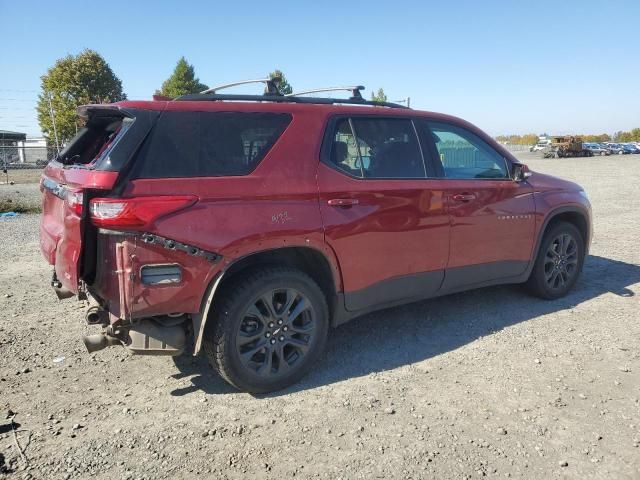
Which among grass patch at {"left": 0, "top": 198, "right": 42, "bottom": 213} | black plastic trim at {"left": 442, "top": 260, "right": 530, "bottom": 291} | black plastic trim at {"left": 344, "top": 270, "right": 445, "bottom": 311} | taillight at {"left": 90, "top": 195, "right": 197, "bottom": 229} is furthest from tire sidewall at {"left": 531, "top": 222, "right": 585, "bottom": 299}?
grass patch at {"left": 0, "top": 198, "right": 42, "bottom": 213}

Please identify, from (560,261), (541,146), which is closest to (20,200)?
(560,261)

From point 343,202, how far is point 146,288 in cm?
143

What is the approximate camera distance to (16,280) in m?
5.78

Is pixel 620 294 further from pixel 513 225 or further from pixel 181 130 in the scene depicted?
pixel 181 130

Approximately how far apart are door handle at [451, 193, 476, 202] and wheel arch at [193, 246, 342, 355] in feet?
4.31

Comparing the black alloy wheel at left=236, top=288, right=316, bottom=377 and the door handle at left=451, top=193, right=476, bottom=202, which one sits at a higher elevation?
the door handle at left=451, top=193, right=476, bottom=202


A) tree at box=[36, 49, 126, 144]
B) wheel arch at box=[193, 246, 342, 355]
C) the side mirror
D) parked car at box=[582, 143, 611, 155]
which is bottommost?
wheel arch at box=[193, 246, 342, 355]

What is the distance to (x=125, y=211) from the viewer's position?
2730 mm

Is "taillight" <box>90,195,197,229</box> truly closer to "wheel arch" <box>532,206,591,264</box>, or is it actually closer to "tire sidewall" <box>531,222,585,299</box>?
"wheel arch" <box>532,206,591,264</box>

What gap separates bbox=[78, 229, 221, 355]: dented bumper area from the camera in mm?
2785

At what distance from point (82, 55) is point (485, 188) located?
5120 cm

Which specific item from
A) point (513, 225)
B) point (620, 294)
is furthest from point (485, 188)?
point (620, 294)

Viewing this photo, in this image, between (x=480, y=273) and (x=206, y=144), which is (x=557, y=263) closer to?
(x=480, y=273)

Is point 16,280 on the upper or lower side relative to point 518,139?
lower
